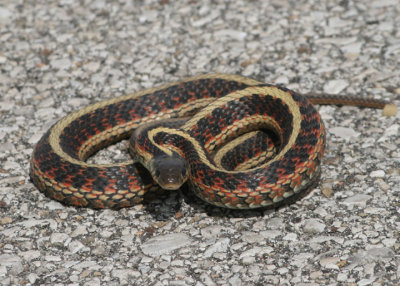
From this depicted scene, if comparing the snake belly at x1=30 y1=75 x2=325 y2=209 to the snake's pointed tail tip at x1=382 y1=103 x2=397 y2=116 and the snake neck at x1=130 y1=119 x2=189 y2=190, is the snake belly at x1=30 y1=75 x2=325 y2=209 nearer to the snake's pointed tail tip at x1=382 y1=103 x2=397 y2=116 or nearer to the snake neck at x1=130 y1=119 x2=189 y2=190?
the snake neck at x1=130 y1=119 x2=189 y2=190

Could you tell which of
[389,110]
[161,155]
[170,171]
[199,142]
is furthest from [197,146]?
[389,110]

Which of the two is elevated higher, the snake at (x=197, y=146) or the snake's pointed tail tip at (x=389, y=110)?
the snake at (x=197, y=146)

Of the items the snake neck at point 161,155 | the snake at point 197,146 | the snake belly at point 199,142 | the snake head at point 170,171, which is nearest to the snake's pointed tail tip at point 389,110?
the snake at point 197,146

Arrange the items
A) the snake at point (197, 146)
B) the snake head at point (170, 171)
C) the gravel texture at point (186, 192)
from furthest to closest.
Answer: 1. the snake at point (197, 146)
2. the snake head at point (170, 171)
3. the gravel texture at point (186, 192)

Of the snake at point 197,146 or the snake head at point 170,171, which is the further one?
the snake at point 197,146

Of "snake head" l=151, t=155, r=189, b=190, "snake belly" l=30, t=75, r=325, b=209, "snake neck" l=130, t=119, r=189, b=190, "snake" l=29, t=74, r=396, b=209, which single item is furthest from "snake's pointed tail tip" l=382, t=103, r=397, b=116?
"snake head" l=151, t=155, r=189, b=190

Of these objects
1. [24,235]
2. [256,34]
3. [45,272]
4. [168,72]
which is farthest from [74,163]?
[256,34]

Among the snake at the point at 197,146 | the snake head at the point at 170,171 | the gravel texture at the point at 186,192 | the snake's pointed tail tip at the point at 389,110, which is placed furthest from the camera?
the snake's pointed tail tip at the point at 389,110

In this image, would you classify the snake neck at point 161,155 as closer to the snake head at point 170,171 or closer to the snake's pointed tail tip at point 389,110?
the snake head at point 170,171
